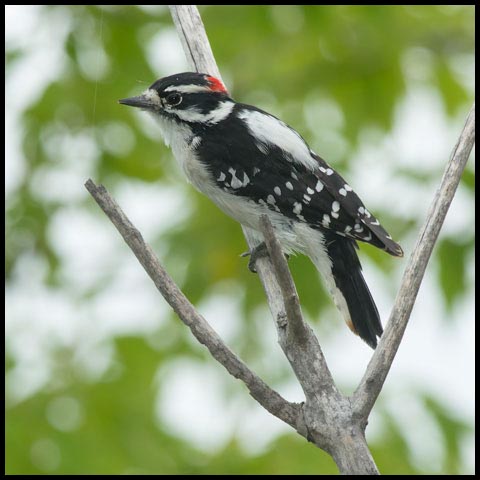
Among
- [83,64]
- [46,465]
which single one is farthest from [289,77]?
[46,465]

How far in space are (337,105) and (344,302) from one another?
2413 millimetres

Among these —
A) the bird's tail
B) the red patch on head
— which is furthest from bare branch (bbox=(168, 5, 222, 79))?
the bird's tail

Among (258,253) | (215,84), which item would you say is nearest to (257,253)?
(258,253)

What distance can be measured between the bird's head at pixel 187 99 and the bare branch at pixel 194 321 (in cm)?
104

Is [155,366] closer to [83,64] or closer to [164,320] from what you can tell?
[164,320]

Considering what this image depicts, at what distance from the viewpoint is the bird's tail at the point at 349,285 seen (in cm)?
362

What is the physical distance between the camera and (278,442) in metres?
4.37

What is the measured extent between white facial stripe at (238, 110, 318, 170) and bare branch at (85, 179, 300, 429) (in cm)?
113

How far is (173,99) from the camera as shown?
3.83 m

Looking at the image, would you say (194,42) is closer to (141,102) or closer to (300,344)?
(141,102)

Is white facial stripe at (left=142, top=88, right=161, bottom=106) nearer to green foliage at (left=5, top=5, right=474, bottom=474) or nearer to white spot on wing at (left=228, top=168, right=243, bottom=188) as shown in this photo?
white spot on wing at (left=228, top=168, right=243, bottom=188)

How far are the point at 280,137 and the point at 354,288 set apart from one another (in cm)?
69

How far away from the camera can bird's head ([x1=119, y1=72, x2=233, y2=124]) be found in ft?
12.3

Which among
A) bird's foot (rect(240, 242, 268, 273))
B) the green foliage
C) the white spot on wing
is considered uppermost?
the white spot on wing
